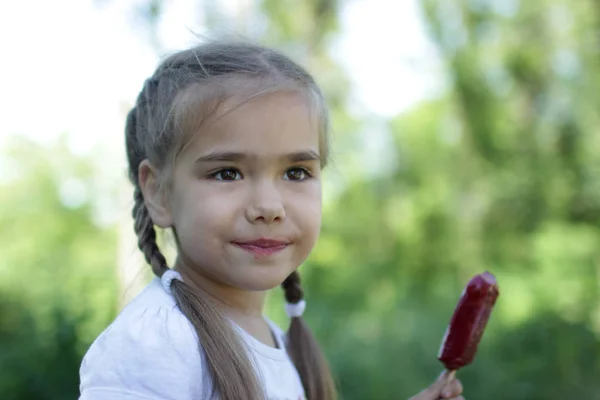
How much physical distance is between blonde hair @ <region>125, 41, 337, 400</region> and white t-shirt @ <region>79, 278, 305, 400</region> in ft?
0.14

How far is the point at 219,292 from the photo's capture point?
2.07 m

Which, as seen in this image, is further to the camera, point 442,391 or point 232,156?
point 442,391

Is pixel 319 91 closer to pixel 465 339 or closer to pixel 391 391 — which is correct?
pixel 465 339

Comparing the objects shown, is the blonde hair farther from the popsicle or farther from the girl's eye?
the popsicle

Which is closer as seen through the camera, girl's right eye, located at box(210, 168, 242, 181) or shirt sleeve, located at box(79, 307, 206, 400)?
shirt sleeve, located at box(79, 307, 206, 400)

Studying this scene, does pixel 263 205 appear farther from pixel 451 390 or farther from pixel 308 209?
pixel 451 390

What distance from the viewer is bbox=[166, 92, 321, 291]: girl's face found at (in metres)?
1.90

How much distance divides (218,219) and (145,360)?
0.39m

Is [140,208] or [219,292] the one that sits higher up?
[140,208]

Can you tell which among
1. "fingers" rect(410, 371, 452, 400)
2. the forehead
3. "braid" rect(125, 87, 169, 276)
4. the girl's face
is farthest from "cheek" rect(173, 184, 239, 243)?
"fingers" rect(410, 371, 452, 400)

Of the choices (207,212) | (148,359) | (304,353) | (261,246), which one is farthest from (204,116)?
(304,353)

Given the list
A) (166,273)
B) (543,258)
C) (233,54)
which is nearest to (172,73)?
(233,54)

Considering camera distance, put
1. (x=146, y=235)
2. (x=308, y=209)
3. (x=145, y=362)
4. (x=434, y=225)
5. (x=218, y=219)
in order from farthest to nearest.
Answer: (x=434, y=225) → (x=146, y=235) → (x=308, y=209) → (x=218, y=219) → (x=145, y=362)

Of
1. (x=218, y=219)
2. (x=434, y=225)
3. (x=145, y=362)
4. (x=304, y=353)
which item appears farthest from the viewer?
(x=434, y=225)
